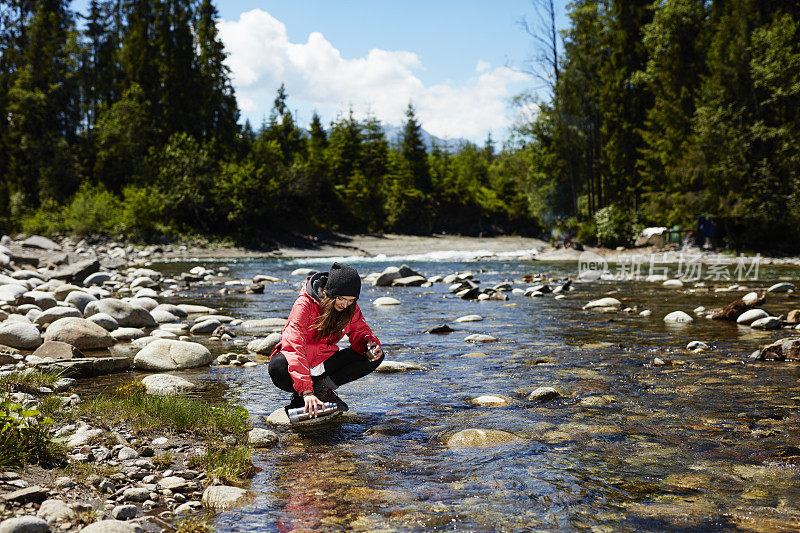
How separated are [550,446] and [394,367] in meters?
3.18

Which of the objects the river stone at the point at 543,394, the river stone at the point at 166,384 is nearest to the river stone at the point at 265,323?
the river stone at the point at 166,384

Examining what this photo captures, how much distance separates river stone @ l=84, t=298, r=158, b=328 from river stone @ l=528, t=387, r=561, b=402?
758cm

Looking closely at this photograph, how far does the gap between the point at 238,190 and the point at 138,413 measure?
43.0 metres

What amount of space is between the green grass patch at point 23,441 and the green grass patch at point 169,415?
0.94m

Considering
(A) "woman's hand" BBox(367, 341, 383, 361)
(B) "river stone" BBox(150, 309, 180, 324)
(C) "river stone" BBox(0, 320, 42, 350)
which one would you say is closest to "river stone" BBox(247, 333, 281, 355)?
(C) "river stone" BBox(0, 320, 42, 350)

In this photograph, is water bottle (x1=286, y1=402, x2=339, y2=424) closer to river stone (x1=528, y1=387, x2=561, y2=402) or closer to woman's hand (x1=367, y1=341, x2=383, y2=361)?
woman's hand (x1=367, y1=341, x2=383, y2=361)

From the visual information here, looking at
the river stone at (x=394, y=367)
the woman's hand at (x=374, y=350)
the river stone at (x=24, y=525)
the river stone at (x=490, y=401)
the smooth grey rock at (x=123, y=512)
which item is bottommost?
the river stone at (x=394, y=367)

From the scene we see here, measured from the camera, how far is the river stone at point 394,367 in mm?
7516

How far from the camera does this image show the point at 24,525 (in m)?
2.76

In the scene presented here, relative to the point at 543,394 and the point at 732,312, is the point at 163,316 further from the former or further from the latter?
the point at 732,312

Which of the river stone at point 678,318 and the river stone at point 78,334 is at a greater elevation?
the river stone at point 678,318

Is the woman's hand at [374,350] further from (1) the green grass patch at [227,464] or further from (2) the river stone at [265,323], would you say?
(2) the river stone at [265,323]

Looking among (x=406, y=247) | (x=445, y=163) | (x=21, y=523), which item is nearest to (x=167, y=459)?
(x=21, y=523)

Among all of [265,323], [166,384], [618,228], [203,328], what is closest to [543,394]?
[166,384]
